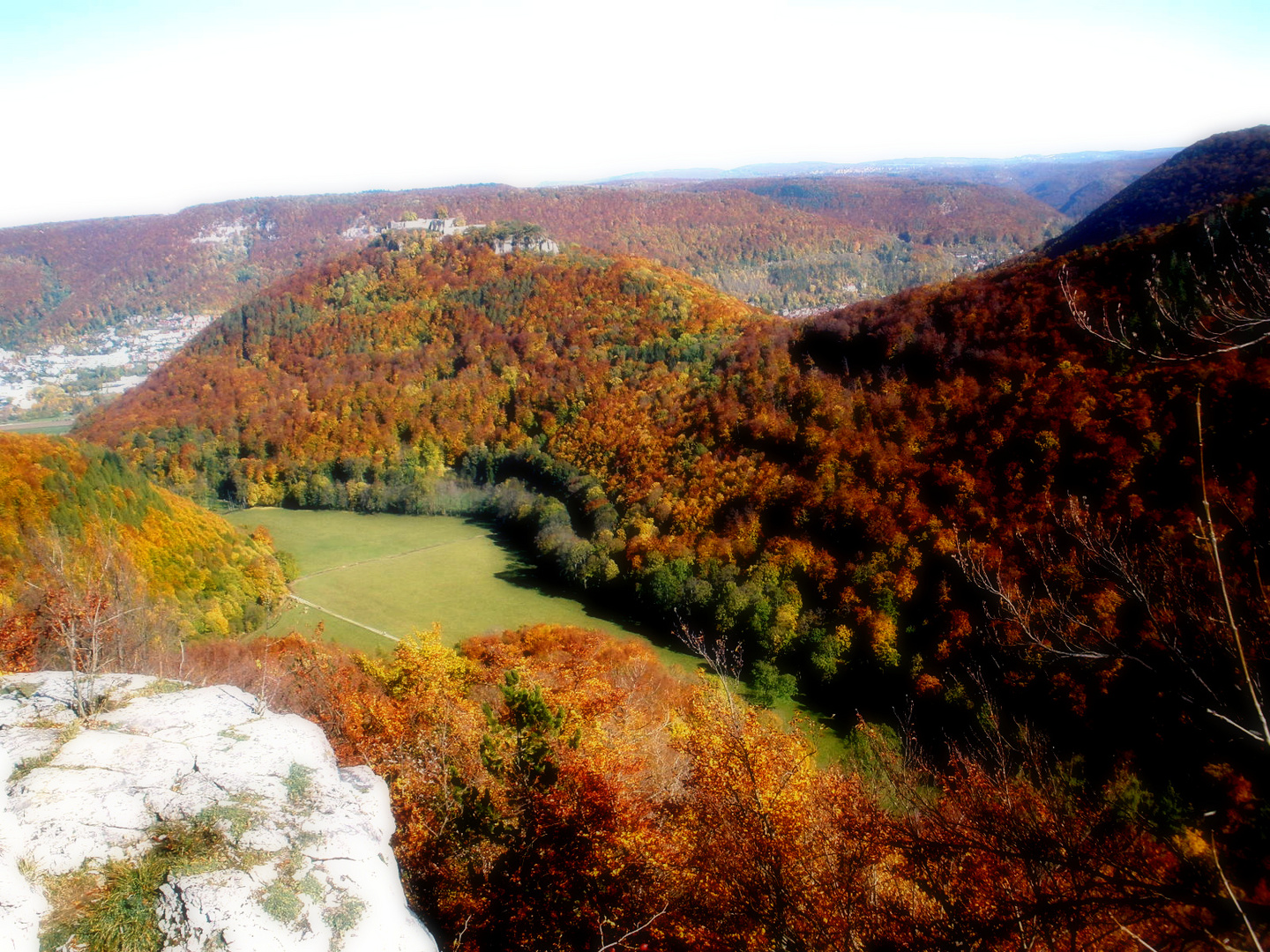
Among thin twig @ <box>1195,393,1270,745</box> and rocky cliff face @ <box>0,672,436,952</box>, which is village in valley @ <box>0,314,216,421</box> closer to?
rocky cliff face @ <box>0,672,436,952</box>

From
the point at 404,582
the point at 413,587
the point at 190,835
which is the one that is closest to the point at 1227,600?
the point at 190,835

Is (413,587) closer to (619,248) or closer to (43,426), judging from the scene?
(43,426)

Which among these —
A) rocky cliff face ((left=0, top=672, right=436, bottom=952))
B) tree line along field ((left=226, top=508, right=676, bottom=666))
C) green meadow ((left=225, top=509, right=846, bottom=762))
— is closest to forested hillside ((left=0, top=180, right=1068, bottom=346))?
tree line along field ((left=226, top=508, right=676, bottom=666))

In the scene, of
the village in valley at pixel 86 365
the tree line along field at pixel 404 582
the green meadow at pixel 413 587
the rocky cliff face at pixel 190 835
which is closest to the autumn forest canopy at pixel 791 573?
the green meadow at pixel 413 587

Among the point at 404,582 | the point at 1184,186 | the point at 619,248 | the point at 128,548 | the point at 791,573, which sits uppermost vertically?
the point at 619,248

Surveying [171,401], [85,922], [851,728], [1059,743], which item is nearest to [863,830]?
[85,922]

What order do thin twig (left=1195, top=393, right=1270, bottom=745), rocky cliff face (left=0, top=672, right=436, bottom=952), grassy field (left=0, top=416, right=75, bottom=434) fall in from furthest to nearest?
grassy field (left=0, top=416, right=75, bottom=434) < rocky cliff face (left=0, top=672, right=436, bottom=952) < thin twig (left=1195, top=393, right=1270, bottom=745)
